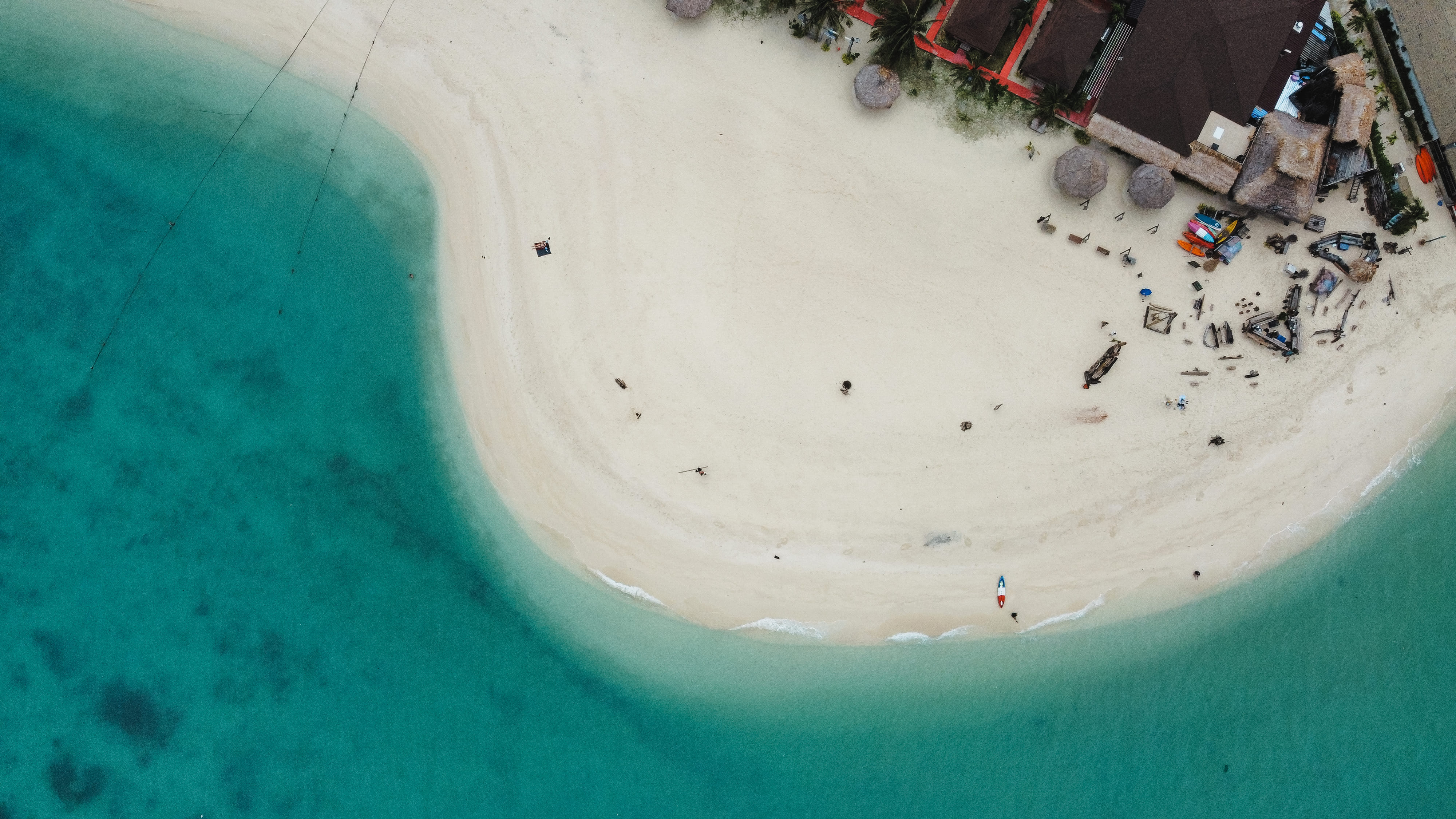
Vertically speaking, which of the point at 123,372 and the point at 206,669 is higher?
the point at 123,372

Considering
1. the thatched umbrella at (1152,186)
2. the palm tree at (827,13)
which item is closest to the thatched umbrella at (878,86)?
the palm tree at (827,13)

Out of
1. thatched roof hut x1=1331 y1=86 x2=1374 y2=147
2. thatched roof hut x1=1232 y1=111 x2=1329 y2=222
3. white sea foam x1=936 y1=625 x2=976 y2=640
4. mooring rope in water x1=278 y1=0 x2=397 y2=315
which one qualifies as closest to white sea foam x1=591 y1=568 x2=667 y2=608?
white sea foam x1=936 y1=625 x2=976 y2=640

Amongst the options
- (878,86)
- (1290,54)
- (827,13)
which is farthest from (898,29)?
(1290,54)

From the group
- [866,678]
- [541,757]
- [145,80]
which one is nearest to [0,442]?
[145,80]

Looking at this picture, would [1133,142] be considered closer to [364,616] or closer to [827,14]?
[827,14]

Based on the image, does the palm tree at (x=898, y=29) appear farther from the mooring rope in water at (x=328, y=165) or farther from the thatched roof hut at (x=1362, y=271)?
the mooring rope in water at (x=328, y=165)

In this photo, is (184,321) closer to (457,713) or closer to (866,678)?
(457,713)

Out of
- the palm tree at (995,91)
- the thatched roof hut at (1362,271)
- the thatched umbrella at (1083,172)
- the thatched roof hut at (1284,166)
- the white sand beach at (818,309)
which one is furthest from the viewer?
the white sand beach at (818,309)
